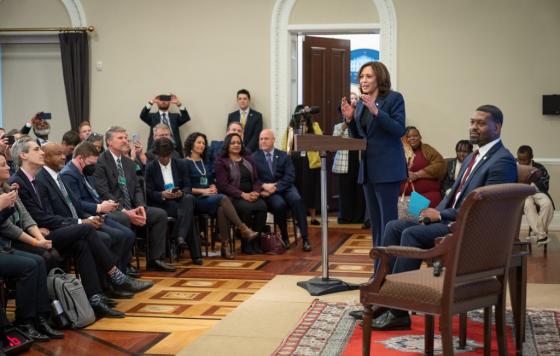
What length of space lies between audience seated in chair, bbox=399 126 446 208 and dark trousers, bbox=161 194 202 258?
2374mm

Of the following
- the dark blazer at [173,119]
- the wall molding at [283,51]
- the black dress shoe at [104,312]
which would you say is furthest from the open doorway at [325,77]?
the black dress shoe at [104,312]

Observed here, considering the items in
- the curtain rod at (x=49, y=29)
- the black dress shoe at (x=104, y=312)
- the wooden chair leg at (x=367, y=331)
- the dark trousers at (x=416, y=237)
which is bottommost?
the black dress shoe at (x=104, y=312)

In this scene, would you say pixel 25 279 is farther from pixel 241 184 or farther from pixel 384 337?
pixel 241 184

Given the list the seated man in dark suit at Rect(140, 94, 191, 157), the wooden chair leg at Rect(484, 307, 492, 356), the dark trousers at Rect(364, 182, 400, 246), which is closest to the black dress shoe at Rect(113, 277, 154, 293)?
the dark trousers at Rect(364, 182, 400, 246)

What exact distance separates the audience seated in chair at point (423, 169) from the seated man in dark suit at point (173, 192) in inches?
92.8

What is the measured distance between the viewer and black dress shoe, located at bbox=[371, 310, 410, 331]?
4.58 metres

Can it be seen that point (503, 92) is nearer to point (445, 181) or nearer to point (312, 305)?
point (445, 181)

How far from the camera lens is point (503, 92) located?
967 cm

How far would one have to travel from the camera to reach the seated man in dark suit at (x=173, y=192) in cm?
719

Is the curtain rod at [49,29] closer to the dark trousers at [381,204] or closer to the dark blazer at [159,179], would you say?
the dark blazer at [159,179]

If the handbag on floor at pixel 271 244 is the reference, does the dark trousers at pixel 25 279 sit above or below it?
above

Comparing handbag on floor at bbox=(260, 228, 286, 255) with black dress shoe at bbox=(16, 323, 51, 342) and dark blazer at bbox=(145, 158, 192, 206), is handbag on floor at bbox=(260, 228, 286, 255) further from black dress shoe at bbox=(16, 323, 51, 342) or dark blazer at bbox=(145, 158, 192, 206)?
black dress shoe at bbox=(16, 323, 51, 342)

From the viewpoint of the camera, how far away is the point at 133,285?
5895 mm

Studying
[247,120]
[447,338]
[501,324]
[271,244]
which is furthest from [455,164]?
[447,338]
